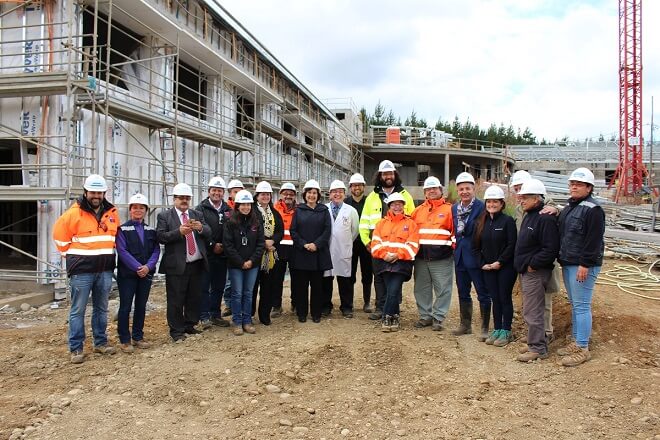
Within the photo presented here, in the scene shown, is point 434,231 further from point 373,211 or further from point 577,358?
point 577,358

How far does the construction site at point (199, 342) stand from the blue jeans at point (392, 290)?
0.30 meters

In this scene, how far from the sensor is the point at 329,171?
2758cm

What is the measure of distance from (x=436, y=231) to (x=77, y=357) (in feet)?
13.2

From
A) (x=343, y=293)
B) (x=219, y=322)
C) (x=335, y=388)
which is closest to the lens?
(x=335, y=388)

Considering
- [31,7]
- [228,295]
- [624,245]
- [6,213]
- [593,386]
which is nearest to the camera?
[593,386]

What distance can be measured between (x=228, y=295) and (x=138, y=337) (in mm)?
1620

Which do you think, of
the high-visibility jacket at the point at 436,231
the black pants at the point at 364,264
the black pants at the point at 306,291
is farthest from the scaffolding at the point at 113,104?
the high-visibility jacket at the point at 436,231

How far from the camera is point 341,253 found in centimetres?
622

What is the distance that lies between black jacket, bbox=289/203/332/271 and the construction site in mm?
791

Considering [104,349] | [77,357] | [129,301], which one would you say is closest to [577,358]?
[129,301]

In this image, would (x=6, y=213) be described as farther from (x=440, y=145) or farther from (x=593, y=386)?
(x=440, y=145)

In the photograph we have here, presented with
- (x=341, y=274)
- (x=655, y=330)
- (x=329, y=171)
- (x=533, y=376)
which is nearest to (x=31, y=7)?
(x=341, y=274)

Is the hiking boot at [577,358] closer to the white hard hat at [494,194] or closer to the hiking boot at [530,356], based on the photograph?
the hiking boot at [530,356]

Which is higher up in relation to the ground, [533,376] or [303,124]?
[303,124]
